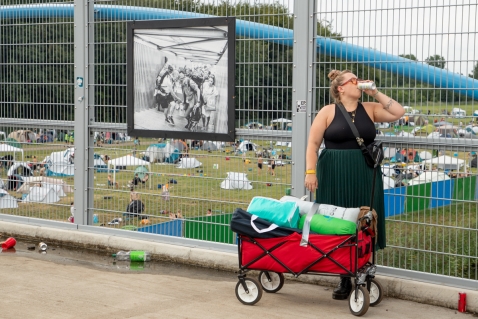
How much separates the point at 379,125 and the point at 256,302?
1852 millimetres

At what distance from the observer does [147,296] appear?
7.30m

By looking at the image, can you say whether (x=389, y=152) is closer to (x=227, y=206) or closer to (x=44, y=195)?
(x=227, y=206)

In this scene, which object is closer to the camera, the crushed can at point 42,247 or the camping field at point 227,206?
the camping field at point 227,206

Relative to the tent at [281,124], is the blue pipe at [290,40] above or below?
above

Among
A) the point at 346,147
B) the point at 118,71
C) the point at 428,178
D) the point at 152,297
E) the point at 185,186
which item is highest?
the point at 118,71

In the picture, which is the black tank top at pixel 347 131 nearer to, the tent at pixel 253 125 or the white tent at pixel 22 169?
the tent at pixel 253 125

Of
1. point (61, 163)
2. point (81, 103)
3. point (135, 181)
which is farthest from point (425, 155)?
point (61, 163)

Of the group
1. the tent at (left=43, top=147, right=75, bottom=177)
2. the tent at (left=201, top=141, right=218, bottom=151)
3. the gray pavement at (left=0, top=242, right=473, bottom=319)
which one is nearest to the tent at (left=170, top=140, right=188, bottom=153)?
the tent at (left=201, top=141, right=218, bottom=151)

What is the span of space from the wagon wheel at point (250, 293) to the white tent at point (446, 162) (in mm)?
1737

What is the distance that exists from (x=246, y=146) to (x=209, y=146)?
44cm

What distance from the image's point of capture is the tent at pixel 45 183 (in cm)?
986

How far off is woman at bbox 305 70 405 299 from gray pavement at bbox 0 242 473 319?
0.73 m

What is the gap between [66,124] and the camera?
9711 mm

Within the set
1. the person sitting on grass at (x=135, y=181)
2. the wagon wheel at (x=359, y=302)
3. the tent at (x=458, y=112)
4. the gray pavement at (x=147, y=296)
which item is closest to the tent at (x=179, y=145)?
the person sitting on grass at (x=135, y=181)
